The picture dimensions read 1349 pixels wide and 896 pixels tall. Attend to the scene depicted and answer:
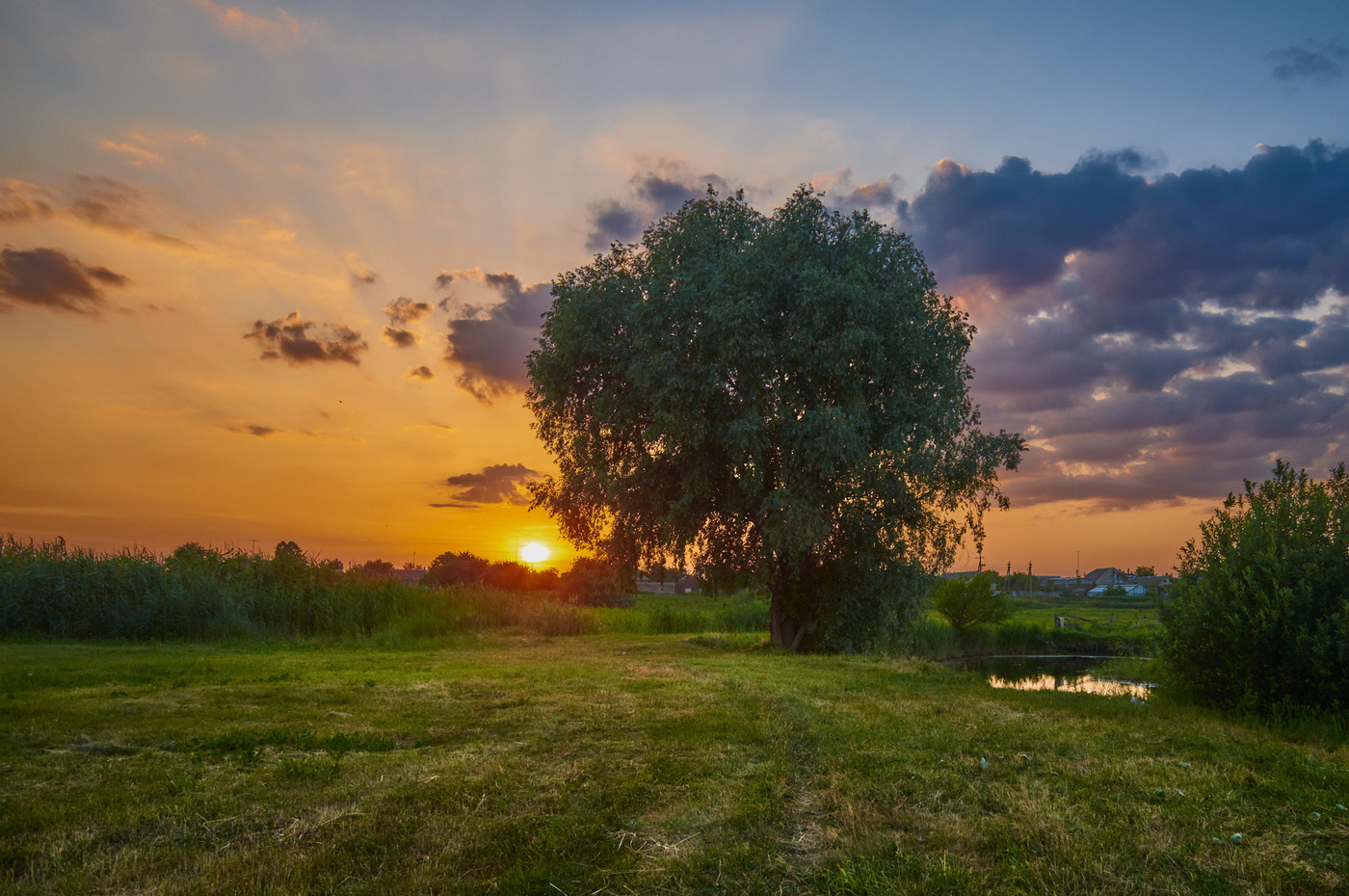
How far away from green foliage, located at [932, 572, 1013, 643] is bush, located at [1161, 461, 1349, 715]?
2543 centimetres

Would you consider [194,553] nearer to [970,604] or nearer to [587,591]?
[587,591]

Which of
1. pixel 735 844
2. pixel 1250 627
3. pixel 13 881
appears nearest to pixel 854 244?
pixel 1250 627

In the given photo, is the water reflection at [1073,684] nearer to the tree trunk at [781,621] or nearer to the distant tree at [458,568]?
the tree trunk at [781,621]

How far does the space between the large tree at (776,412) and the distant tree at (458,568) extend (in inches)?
1172

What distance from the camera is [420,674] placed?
1403cm

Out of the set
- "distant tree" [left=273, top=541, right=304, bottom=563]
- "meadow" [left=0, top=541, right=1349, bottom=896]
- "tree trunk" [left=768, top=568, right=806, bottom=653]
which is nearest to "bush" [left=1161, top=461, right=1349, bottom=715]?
"meadow" [left=0, top=541, right=1349, bottom=896]

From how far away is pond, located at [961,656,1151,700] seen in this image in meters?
18.8

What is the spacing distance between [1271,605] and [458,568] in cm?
4866

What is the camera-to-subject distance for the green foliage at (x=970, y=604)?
122 feet

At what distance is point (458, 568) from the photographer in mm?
53281

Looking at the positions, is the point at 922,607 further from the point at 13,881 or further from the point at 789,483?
the point at 13,881

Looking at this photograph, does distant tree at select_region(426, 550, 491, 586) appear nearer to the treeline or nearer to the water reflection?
the treeline

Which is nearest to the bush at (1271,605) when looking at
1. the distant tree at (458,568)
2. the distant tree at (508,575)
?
the distant tree at (508,575)

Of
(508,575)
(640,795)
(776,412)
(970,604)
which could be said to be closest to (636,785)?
(640,795)
